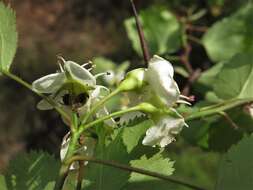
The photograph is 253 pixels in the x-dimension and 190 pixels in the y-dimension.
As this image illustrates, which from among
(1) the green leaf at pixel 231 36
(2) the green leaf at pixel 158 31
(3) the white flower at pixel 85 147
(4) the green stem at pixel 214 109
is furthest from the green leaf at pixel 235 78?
(2) the green leaf at pixel 158 31

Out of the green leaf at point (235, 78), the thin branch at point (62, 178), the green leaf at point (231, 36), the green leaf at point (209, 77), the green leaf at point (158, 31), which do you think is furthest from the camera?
the green leaf at point (158, 31)

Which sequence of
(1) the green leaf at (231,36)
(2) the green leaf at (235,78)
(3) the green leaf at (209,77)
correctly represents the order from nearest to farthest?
(2) the green leaf at (235,78) < (3) the green leaf at (209,77) < (1) the green leaf at (231,36)

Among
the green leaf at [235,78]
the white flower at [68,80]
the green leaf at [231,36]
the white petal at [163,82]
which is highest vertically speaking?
the white flower at [68,80]

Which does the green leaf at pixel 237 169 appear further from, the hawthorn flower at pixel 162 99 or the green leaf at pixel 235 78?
the green leaf at pixel 235 78

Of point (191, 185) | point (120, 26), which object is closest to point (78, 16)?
point (120, 26)

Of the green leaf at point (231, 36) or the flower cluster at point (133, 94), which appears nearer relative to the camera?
the flower cluster at point (133, 94)

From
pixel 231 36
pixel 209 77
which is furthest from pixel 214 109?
pixel 231 36
